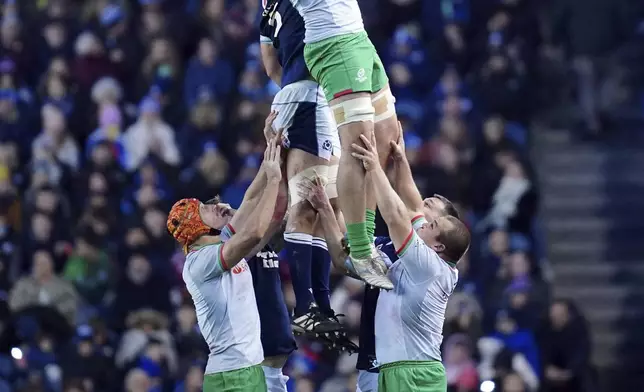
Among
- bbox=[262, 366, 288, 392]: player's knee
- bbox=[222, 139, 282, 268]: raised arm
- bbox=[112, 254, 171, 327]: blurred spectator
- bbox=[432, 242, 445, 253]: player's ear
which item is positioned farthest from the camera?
bbox=[112, 254, 171, 327]: blurred spectator

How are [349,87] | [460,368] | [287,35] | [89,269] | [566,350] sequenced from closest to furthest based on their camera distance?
[349,87] < [287,35] < [460,368] < [566,350] < [89,269]

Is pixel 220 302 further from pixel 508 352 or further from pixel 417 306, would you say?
pixel 508 352

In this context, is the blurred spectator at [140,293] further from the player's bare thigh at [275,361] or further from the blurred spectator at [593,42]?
the blurred spectator at [593,42]

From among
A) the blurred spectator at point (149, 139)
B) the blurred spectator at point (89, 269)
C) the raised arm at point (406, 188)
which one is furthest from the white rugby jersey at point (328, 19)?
the blurred spectator at point (149, 139)

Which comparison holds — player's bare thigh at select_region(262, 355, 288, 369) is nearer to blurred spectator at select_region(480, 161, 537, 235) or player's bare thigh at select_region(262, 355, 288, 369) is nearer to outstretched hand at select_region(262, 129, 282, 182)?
outstretched hand at select_region(262, 129, 282, 182)

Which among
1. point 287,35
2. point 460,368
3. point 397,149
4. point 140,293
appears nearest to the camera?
point 287,35

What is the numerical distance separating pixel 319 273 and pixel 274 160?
695 millimetres

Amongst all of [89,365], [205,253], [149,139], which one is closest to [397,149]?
[205,253]

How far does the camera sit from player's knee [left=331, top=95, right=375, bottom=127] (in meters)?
7.61

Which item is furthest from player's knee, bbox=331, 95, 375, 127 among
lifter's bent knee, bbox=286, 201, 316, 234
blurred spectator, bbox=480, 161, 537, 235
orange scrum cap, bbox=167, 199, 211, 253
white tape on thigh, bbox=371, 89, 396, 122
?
blurred spectator, bbox=480, 161, 537, 235

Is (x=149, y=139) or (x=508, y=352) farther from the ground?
(x=149, y=139)

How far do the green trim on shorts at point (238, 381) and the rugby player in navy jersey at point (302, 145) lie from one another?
1.84 feet

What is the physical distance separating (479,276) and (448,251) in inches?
165

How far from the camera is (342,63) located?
763 centimetres
